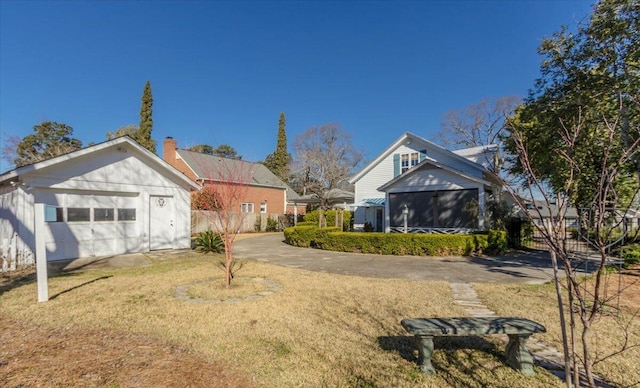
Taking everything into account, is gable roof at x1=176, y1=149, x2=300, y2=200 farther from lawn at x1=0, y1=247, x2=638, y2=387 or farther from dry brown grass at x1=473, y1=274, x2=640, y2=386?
dry brown grass at x1=473, y1=274, x2=640, y2=386

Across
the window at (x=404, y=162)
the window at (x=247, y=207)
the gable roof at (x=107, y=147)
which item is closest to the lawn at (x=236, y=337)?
the gable roof at (x=107, y=147)

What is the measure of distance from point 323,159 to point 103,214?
27.4 metres

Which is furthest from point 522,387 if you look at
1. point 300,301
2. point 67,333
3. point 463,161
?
point 463,161

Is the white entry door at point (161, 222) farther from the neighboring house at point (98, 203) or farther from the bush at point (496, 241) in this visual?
the bush at point (496, 241)

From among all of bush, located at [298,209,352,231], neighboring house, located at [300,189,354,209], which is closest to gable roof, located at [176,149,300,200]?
neighboring house, located at [300,189,354,209]

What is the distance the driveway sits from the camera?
9508 millimetres

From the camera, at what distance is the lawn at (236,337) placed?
12.2 feet

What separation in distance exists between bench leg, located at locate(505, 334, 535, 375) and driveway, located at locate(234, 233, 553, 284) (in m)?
5.02

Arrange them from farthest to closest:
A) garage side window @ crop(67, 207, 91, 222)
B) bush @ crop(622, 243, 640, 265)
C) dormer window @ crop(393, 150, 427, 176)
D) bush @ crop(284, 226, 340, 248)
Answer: dormer window @ crop(393, 150, 427, 176) → bush @ crop(284, 226, 340, 248) → garage side window @ crop(67, 207, 91, 222) → bush @ crop(622, 243, 640, 265)

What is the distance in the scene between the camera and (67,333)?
4.93 metres

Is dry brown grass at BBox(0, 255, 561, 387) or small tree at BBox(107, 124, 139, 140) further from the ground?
small tree at BBox(107, 124, 139, 140)

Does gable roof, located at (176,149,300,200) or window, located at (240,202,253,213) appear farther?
window, located at (240,202,253,213)

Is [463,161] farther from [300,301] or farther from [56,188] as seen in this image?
[56,188]

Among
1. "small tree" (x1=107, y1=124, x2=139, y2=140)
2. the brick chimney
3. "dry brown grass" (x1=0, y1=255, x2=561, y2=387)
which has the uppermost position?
"small tree" (x1=107, y1=124, x2=139, y2=140)
